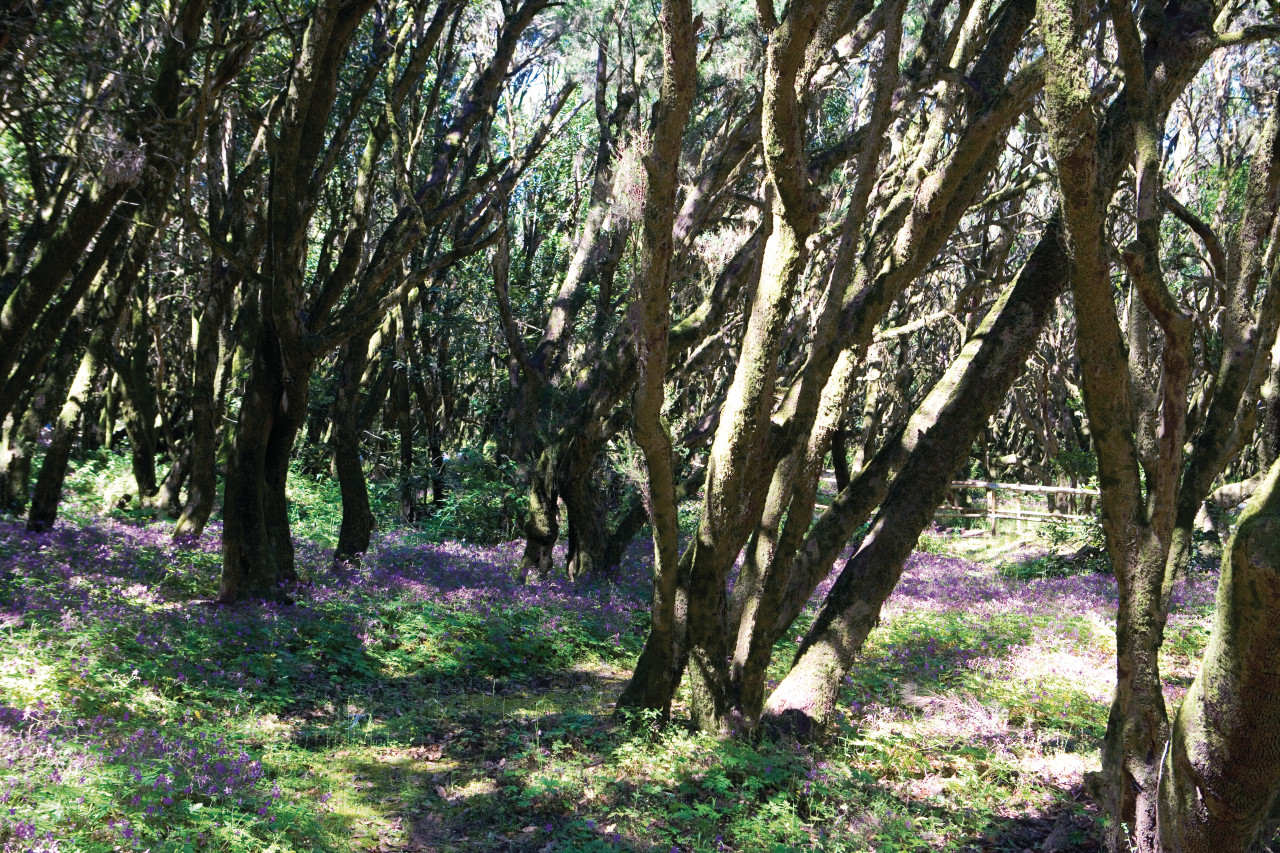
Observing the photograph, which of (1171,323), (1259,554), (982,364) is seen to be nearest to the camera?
(1259,554)

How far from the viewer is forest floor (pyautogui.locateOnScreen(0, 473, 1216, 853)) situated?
4.54 meters

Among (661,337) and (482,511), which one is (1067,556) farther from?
(661,337)

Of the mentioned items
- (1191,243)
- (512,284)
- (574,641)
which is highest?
(1191,243)

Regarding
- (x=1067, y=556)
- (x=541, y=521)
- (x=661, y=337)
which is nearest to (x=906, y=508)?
(x=661, y=337)

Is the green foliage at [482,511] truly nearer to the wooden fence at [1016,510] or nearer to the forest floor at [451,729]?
the forest floor at [451,729]

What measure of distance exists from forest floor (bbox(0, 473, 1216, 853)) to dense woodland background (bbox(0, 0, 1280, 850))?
0.68 feet

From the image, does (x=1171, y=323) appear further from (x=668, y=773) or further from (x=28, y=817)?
(x=28, y=817)

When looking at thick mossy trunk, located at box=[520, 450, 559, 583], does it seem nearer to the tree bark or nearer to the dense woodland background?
the dense woodland background

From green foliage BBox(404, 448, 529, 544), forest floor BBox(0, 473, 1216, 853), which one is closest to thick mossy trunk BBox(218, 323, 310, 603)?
forest floor BBox(0, 473, 1216, 853)

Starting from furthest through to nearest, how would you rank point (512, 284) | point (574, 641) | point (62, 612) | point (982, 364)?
point (512, 284)
point (574, 641)
point (62, 612)
point (982, 364)

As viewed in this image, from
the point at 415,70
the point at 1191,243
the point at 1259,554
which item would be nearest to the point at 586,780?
the point at 1259,554

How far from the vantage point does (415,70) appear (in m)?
9.60

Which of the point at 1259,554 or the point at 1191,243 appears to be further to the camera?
the point at 1191,243

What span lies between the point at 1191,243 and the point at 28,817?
24.4m
